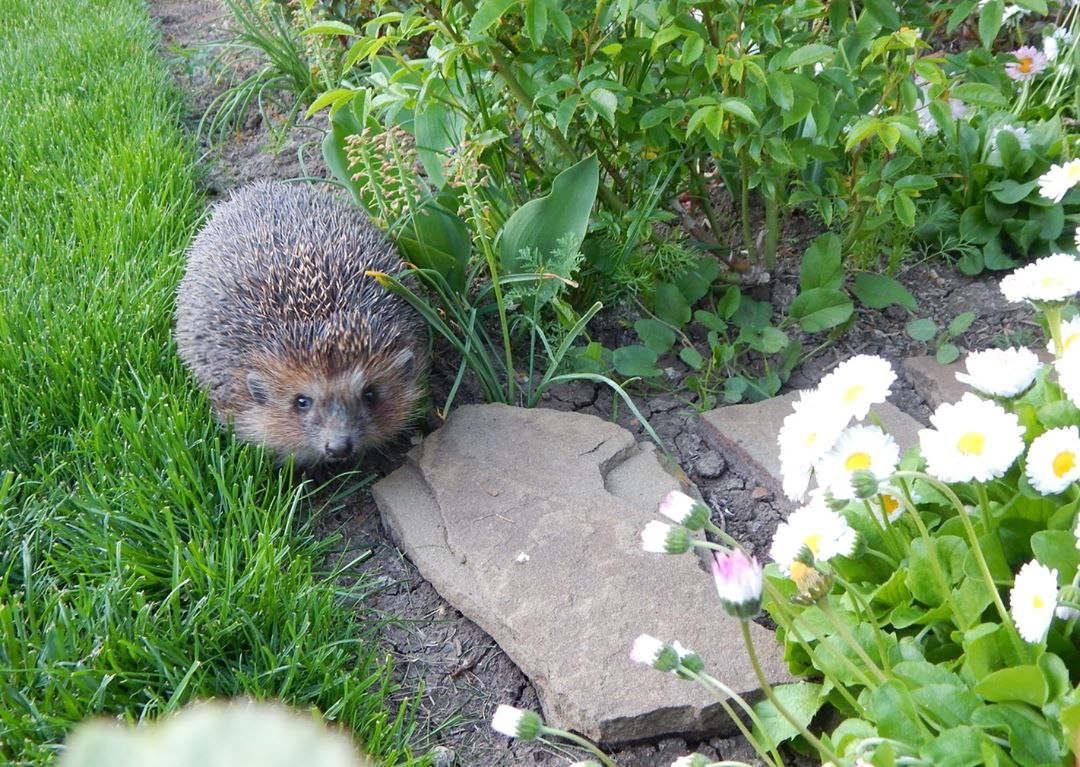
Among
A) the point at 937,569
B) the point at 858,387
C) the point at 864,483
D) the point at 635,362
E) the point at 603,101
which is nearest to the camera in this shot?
the point at 864,483

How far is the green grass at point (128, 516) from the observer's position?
232 cm

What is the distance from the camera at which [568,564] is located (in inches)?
114

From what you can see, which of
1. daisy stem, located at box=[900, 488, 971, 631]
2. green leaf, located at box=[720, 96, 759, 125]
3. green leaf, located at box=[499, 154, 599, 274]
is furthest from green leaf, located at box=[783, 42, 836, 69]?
daisy stem, located at box=[900, 488, 971, 631]

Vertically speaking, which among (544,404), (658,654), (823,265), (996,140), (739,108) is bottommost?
(544,404)

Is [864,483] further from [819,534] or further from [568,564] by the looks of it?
[568,564]

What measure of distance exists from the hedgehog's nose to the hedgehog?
0.02 metres

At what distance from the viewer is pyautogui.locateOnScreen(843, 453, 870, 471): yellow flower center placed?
2.00 metres

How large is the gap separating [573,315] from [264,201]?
4.49 feet

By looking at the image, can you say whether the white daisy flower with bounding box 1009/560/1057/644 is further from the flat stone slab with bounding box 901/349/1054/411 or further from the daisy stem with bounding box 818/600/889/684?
the flat stone slab with bounding box 901/349/1054/411

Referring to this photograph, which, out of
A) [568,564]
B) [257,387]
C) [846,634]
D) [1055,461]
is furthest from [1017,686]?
[257,387]

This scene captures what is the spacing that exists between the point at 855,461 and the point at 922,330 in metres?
1.91

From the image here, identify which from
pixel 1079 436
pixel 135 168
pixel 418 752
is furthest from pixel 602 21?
pixel 135 168

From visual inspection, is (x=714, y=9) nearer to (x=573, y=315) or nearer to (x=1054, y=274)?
(x=573, y=315)

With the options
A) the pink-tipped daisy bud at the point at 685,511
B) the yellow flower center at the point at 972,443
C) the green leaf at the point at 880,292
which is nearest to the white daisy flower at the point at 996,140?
the green leaf at the point at 880,292
